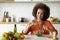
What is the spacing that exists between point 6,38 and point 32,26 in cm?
88

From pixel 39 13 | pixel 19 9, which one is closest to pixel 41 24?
pixel 39 13

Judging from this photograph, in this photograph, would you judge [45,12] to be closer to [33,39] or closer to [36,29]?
[36,29]

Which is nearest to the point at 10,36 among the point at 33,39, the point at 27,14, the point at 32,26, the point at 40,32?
the point at 33,39

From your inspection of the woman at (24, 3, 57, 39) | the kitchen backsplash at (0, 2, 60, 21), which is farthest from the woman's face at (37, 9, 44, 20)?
the kitchen backsplash at (0, 2, 60, 21)

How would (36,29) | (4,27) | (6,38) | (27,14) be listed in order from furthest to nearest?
(27,14), (4,27), (36,29), (6,38)

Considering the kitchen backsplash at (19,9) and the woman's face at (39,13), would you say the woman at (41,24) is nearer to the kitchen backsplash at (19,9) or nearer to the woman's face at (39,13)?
the woman's face at (39,13)

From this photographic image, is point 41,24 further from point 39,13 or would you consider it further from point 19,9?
point 19,9

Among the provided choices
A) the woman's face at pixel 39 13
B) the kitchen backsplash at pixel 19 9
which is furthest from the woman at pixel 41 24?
the kitchen backsplash at pixel 19 9

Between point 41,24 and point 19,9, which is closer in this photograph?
point 41,24

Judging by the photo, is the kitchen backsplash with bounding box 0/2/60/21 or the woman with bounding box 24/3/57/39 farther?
the kitchen backsplash with bounding box 0/2/60/21

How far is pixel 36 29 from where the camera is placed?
2969 millimetres

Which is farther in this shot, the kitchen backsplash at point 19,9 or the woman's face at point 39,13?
the kitchen backsplash at point 19,9

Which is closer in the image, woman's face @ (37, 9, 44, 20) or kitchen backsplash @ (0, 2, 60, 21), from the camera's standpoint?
woman's face @ (37, 9, 44, 20)

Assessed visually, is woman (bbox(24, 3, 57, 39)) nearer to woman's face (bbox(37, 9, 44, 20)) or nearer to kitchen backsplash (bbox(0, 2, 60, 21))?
woman's face (bbox(37, 9, 44, 20))
